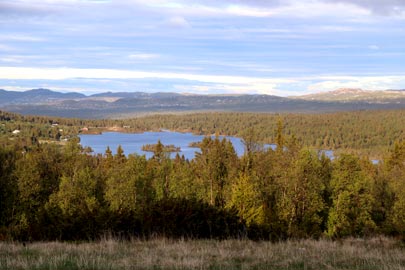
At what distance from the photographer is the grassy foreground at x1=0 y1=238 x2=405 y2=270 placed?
8930 millimetres

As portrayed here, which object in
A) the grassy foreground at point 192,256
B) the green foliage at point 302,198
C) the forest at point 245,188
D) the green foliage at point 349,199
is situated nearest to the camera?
the grassy foreground at point 192,256

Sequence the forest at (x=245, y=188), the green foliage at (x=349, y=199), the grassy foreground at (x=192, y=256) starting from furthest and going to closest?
the green foliage at (x=349, y=199), the forest at (x=245, y=188), the grassy foreground at (x=192, y=256)

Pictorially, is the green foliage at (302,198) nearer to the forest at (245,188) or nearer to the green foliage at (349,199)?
the forest at (245,188)

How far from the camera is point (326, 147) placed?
193 metres

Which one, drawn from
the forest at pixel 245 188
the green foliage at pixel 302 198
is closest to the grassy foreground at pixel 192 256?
the forest at pixel 245 188

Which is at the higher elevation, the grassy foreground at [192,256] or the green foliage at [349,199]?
the grassy foreground at [192,256]

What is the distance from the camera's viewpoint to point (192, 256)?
1020 cm

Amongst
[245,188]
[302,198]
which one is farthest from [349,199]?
[245,188]

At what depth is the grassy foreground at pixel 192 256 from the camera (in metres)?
8.93

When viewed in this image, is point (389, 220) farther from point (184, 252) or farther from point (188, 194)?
point (184, 252)

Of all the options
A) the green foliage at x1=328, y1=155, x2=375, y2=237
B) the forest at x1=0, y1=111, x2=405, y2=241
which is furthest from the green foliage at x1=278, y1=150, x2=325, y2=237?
the green foliage at x1=328, y1=155, x2=375, y2=237

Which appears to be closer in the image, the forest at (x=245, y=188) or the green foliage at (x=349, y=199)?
the forest at (x=245, y=188)

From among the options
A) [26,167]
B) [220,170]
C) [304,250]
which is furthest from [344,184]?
[304,250]

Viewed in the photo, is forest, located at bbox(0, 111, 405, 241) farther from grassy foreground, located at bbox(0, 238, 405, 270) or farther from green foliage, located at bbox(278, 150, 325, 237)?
grassy foreground, located at bbox(0, 238, 405, 270)
